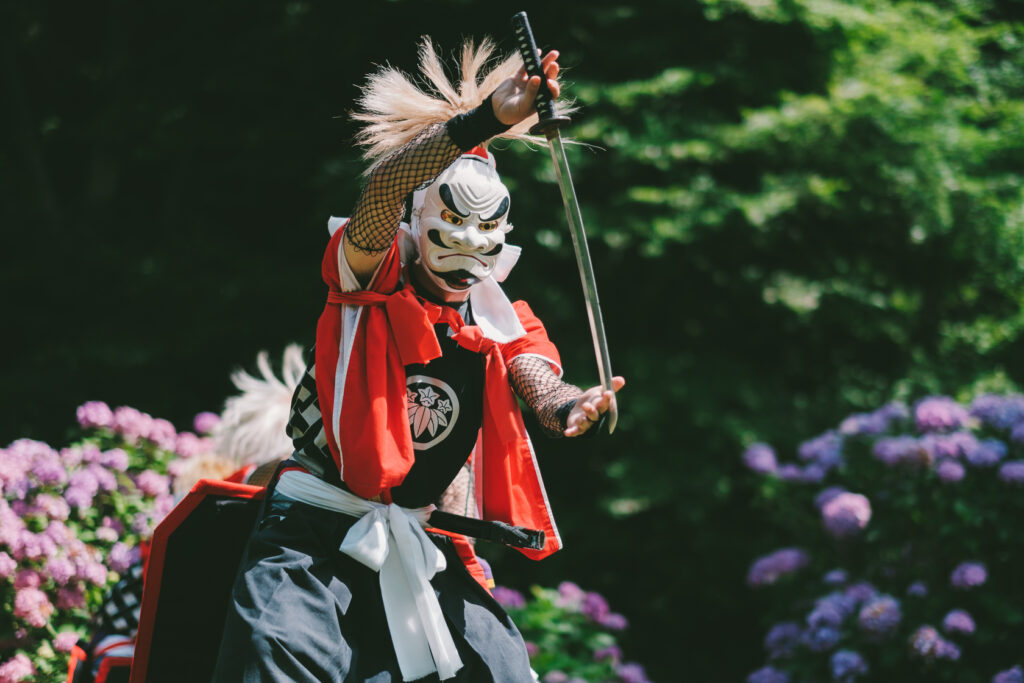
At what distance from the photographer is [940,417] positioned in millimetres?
3490

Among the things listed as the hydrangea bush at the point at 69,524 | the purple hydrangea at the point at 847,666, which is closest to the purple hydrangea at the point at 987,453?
the purple hydrangea at the point at 847,666

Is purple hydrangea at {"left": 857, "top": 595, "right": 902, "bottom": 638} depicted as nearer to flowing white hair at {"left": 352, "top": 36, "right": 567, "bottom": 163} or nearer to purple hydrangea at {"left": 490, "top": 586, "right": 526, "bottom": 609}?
purple hydrangea at {"left": 490, "top": 586, "right": 526, "bottom": 609}

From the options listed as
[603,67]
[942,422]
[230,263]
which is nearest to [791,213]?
[603,67]

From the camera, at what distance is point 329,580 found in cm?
183

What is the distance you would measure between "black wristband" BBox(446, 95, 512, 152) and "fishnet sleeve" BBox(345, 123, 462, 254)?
15 mm

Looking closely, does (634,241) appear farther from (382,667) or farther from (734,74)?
(382,667)

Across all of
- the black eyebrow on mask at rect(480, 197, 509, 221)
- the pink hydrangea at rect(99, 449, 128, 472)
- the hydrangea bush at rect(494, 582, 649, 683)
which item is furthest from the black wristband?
the hydrangea bush at rect(494, 582, 649, 683)

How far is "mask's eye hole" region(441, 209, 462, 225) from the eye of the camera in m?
1.95

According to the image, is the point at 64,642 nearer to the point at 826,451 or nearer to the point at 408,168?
the point at 408,168

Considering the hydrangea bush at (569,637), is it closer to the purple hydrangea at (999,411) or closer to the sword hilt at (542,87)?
the purple hydrangea at (999,411)

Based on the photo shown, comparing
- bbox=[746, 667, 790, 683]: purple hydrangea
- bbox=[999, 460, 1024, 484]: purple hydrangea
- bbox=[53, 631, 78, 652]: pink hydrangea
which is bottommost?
bbox=[746, 667, 790, 683]: purple hydrangea

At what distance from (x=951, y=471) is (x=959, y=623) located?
0.52 m

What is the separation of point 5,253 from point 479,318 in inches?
144

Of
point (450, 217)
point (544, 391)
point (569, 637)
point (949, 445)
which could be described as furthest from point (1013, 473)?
point (450, 217)
